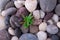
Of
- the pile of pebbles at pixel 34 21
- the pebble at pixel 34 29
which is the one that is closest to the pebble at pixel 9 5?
the pile of pebbles at pixel 34 21

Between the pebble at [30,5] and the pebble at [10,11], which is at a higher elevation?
the pebble at [30,5]

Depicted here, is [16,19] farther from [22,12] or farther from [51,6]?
[51,6]

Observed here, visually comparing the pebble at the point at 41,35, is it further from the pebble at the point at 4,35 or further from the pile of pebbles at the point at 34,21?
the pebble at the point at 4,35

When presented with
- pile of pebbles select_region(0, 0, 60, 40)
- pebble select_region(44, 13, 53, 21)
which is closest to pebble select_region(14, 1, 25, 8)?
pile of pebbles select_region(0, 0, 60, 40)

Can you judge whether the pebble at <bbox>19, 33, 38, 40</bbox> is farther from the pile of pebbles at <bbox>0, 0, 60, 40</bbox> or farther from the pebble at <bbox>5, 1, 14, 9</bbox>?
the pebble at <bbox>5, 1, 14, 9</bbox>

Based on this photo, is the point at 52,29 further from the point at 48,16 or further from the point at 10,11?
the point at 10,11

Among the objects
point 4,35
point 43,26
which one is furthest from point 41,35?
point 4,35

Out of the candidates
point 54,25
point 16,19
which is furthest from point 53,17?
point 16,19

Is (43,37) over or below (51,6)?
below
